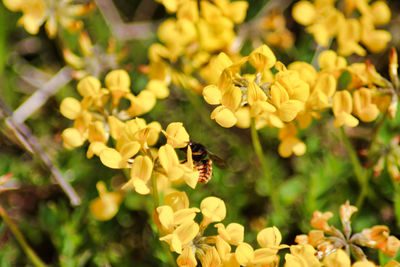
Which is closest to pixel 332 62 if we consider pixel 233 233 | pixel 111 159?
pixel 233 233

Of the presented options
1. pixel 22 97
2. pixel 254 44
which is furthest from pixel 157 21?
pixel 22 97

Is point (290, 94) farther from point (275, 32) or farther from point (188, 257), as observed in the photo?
point (275, 32)

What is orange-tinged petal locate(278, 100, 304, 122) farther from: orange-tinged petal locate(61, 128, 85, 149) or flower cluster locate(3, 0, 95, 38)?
flower cluster locate(3, 0, 95, 38)

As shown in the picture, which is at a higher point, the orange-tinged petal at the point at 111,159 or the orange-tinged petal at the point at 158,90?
the orange-tinged petal at the point at 111,159

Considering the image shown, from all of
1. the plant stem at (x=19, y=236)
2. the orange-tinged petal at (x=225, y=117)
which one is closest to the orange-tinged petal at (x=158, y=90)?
the orange-tinged petal at (x=225, y=117)

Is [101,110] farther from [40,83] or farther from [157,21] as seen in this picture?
[157,21]

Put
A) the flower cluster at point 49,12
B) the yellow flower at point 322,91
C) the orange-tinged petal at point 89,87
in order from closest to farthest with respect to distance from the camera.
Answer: the yellow flower at point 322,91 → the orange-tinged petal at point 89,87 → the flower cluster at point 49,12

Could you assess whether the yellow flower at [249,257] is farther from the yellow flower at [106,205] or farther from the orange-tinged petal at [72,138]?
the yellow flower at [106,205]
